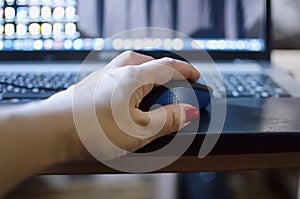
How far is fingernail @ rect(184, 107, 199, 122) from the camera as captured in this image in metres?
0.52

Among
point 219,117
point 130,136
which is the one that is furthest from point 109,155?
point 219,117

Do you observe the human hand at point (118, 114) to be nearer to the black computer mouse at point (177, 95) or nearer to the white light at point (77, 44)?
the black computer mouse at point (177, 95)

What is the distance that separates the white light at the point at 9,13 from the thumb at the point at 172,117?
0.44m

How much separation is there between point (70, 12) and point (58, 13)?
0.07 ft

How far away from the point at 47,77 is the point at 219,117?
321 mm

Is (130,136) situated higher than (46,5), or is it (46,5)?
(46,5)

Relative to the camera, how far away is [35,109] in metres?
0.48

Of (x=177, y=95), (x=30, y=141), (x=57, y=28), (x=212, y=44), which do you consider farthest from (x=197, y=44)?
(x=30, y=141)

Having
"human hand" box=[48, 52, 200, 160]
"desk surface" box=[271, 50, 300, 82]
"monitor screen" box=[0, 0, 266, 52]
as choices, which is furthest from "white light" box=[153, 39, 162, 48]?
"human hand" box=[48, 52, 200, 160]

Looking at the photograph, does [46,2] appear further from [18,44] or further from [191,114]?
[191,114]

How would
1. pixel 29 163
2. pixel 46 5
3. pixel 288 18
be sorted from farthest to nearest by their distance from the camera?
pixel 288 18 < pixel 46 5 < pixel 29 163

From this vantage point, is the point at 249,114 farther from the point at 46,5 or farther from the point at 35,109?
the point at 46,5

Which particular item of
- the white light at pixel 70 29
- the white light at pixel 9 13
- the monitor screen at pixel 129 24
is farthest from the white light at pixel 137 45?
the white light at pixel 9 13

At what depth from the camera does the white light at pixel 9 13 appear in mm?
853
